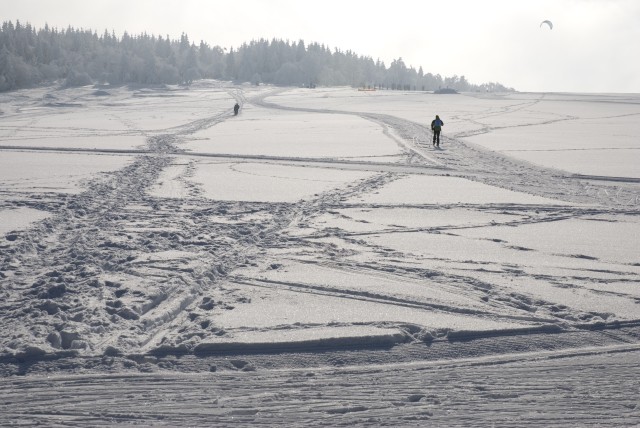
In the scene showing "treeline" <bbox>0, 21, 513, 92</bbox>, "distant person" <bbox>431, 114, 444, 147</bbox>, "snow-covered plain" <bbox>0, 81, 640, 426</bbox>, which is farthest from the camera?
"treeline" <bbox>0, 21, 513, 92</bbox>

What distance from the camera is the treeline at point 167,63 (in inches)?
3430

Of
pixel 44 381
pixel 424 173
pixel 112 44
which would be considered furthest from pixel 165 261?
pixel 112 44

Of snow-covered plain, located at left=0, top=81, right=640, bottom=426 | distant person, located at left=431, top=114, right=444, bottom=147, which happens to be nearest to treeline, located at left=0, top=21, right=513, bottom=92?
distant person, located at left=431, top=114, right=444, bottom=147

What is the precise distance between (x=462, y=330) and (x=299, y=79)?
101 m

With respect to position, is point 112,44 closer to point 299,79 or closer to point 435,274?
point 299,79

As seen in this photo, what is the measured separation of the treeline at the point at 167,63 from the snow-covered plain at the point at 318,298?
68.2 m

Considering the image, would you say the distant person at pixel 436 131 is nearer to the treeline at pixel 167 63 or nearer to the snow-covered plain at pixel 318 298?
the snow-covered plain at pixel 318 298

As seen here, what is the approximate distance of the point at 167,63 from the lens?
315 ft

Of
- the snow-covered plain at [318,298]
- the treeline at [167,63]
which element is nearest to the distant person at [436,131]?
the snow-covered plain at [318,298]

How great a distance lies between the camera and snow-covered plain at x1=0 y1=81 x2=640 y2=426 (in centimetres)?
421

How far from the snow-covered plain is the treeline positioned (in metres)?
68.2

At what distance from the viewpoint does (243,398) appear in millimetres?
4234

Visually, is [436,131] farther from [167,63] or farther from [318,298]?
[167,63]

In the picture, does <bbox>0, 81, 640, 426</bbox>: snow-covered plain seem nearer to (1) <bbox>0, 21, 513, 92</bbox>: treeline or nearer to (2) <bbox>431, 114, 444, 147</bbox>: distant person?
(2) <bbox>431, 114, 444, 147</bbox>: distant person
